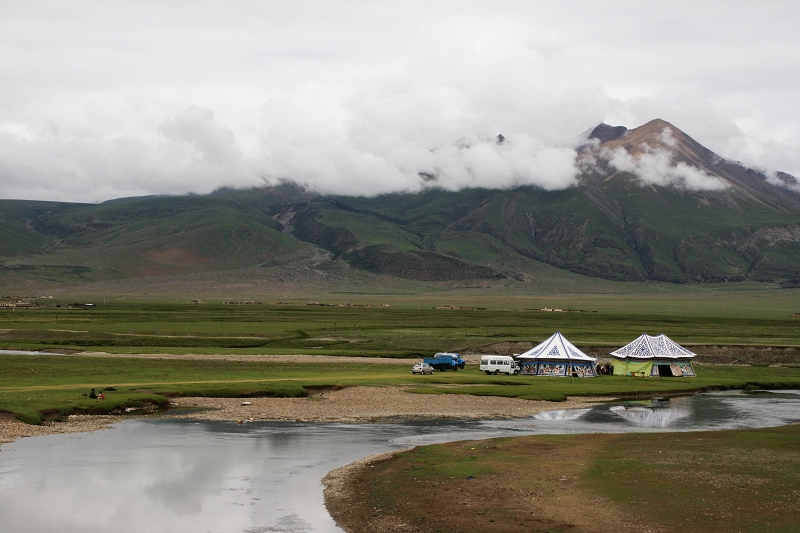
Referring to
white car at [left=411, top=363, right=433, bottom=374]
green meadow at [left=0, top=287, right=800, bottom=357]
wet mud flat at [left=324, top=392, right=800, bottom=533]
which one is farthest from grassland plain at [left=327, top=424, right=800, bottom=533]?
green meadow at [left=0, top=287, right=800, bottom=357]

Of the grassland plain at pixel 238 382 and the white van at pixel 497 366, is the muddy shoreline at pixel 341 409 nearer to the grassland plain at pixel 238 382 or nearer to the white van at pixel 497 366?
the grassland plain at pixel 238 382

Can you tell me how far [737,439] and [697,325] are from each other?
106m

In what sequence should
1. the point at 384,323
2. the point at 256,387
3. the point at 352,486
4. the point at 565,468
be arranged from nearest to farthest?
the point at 352,486
the point at 565,468
the point at 256,387
the point at 384,323

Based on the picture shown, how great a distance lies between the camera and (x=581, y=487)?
28.5 m

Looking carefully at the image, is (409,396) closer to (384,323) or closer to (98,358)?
(98,358)

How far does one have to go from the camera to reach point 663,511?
81.6 feet

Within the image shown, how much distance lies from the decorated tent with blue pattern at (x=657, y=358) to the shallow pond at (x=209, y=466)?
2626 cm

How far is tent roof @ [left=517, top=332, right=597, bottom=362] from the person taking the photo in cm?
7700

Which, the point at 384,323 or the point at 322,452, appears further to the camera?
the point at 384,323

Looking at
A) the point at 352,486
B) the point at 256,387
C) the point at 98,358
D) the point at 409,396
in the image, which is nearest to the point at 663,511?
the point at 352,486

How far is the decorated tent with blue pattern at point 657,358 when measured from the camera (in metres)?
79.6

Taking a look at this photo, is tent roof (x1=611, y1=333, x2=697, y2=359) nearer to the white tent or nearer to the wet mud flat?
the white tent

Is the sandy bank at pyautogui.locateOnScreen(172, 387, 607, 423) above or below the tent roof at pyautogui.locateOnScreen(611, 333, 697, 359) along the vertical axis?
below

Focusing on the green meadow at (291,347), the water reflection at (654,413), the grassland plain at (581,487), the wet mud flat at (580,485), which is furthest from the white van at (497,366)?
the grassland plain at (581,487)
